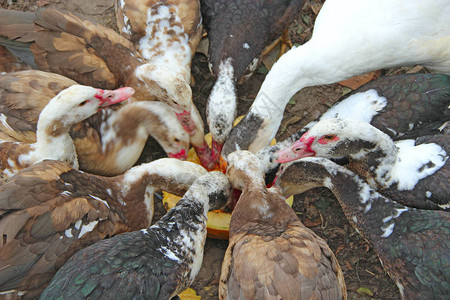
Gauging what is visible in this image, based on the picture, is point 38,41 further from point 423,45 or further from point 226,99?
point 423,45

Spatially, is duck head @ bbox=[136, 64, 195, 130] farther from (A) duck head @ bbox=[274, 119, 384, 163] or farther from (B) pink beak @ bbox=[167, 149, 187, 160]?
(A) duck head @ bbox=[274, 119, 384, 163]

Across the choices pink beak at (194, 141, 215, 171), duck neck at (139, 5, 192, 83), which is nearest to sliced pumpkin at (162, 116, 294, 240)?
pink beak at (194, 141, 215, 171)

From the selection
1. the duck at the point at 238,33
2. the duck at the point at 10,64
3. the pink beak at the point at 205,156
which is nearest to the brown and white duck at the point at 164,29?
the duck at the point at 238,33

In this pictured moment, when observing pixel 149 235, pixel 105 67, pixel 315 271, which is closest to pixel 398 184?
pixel 315 271

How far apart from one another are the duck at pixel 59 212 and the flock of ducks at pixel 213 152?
0.01 m

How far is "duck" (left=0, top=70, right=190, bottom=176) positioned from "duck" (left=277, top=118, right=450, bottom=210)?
1.05 m

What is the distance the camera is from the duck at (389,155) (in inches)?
109

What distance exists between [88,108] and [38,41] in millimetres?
803

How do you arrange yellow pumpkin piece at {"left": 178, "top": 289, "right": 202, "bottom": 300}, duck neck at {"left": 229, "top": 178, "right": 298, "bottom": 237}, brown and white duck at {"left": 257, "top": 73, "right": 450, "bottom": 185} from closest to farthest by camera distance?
duck neck at {"left": 229, "top": 178, "right": 298, "bottom": 237}, brown and white duck at {"left": 257, "top": 73, "right": 450, "bottom": 185}, yellow pumpkin piece at {"left": 178, "top": 289, "right": 202, "bottom": 300}

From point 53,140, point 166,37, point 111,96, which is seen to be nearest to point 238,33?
point 166,37

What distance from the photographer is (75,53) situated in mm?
3318

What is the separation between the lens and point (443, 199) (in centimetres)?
275

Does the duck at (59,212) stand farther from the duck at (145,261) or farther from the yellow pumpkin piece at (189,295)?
the yellow pumpkin piece at (189,295)

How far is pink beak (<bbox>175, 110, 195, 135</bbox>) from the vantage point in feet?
10.8
